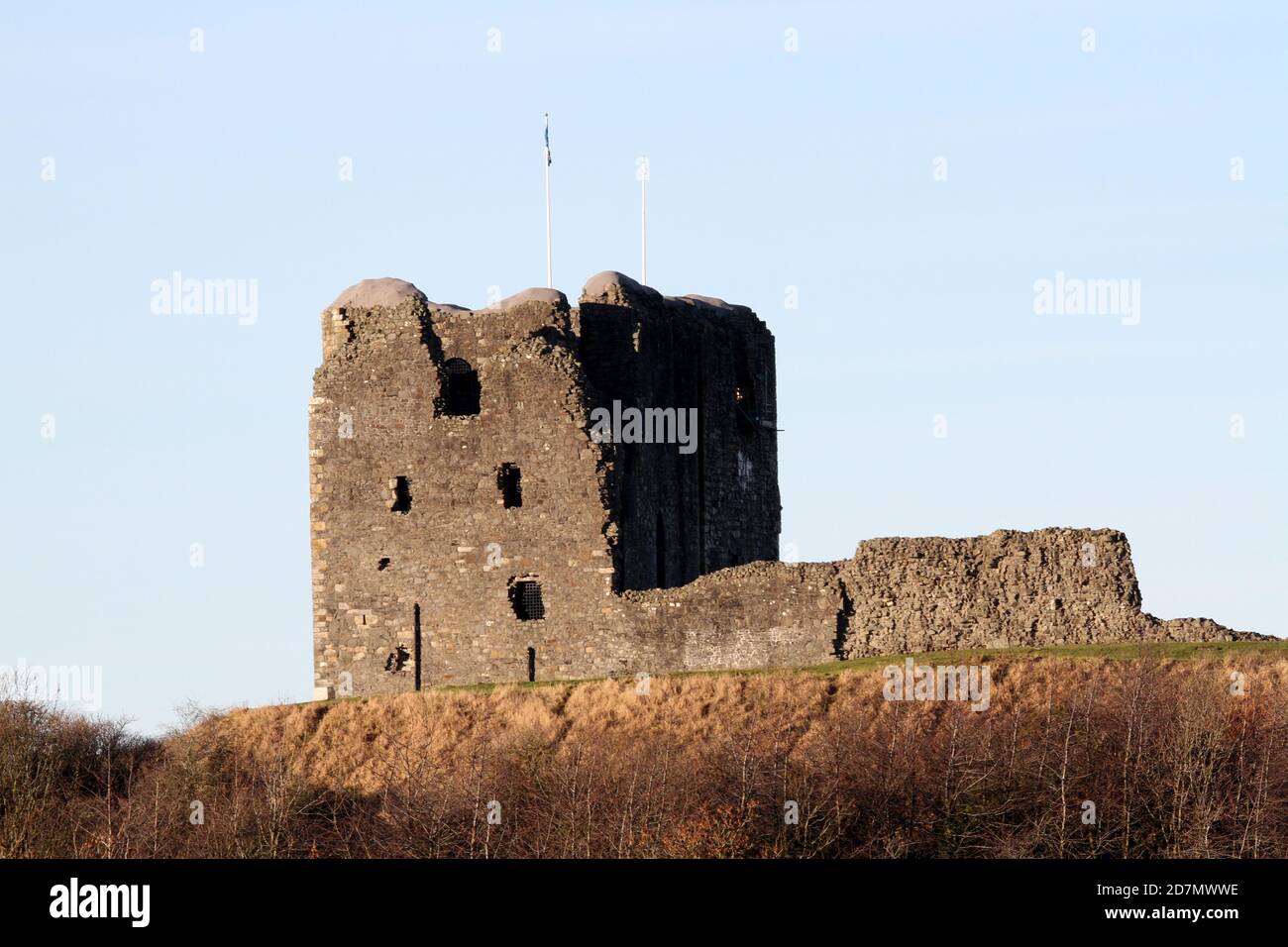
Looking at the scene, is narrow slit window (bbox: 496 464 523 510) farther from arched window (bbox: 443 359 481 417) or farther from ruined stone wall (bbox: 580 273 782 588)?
ruined stone wall (bbox: 580 273 782 588)

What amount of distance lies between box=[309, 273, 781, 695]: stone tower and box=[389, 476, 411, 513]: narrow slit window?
38mm

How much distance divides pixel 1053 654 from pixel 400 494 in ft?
41.2

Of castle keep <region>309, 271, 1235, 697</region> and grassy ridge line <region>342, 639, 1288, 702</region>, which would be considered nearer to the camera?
grassy ridge line <region>342, 639, 1288, 702</region>

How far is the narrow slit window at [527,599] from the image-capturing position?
49.5 meters

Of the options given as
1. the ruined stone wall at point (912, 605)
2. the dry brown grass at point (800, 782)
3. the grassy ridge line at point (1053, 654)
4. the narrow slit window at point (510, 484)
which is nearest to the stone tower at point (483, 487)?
the narrow slit window at point (510, 484)

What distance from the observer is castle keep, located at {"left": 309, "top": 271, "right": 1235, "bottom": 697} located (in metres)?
46.8

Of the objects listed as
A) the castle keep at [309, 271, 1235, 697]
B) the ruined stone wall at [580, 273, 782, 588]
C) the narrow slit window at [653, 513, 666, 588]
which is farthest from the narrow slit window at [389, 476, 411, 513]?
the narrow slit window at [653, 513, 666, 588]

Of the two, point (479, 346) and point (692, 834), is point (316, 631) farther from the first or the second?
point (692, 834)

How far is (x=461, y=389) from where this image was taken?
51406 millimetres

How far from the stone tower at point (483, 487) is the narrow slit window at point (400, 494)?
0.04 metres

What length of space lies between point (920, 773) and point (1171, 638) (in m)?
5.76

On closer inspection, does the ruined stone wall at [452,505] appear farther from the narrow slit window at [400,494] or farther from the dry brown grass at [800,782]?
the dry brown grass at [800,782]

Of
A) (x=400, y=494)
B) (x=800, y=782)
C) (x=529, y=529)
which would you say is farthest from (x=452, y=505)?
(x=800, y=782)

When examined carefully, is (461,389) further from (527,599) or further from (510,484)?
(527,599)
